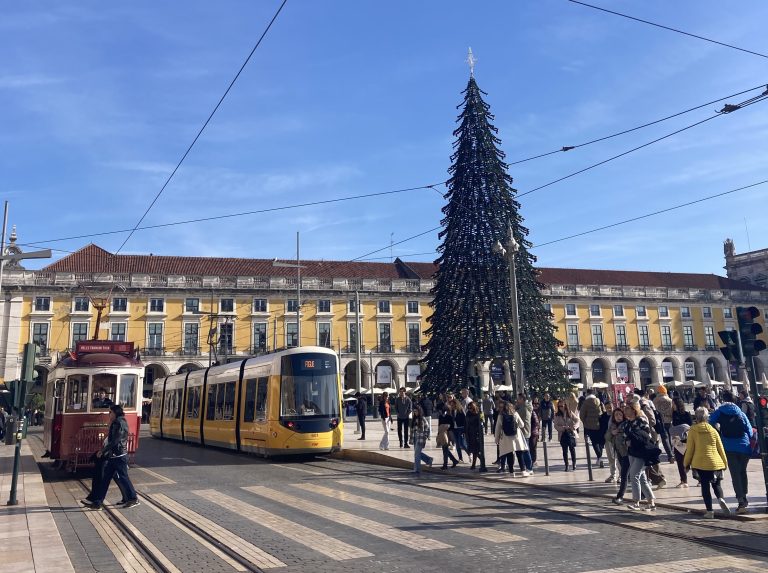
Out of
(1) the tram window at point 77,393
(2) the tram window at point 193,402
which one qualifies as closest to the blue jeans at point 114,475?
(1) the tram window at point 77,393

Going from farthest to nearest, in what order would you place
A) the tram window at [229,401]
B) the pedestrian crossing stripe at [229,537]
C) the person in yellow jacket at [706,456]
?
the tram window at [229,401], the person in yellow jacket at [706,456], the pedestrian crossing stripe at [229,537]

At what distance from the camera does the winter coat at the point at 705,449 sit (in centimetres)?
966

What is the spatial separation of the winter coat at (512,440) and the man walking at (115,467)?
750cm

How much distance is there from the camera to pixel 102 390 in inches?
620

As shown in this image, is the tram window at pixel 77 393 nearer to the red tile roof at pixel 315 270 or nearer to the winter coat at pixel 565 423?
the winter coat at pixel 565 423

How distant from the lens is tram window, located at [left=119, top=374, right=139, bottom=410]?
16094mm

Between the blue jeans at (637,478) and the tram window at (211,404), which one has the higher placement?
the tram window at (211,404)

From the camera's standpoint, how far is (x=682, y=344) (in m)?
77.5

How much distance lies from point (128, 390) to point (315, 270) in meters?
53.8

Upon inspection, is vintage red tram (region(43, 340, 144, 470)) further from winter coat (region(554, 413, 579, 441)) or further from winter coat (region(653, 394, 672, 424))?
winter coat (region(653, 394, 672, 424))

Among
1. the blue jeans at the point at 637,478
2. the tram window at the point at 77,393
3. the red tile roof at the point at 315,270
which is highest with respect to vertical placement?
the red tile roof at the point at 315,270

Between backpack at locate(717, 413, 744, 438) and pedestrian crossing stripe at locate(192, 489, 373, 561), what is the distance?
5.92m

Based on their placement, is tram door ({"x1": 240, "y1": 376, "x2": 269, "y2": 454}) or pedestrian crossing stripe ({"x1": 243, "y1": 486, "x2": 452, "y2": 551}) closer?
pedestrian crossing stripe ({"x1": 243, "y1": 486, "x2": 452, "y2": 551})

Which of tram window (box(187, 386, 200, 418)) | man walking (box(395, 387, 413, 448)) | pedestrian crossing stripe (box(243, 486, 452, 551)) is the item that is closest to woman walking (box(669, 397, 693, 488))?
pedestrian crossing stripe (box(243, 486, 452, 551))
